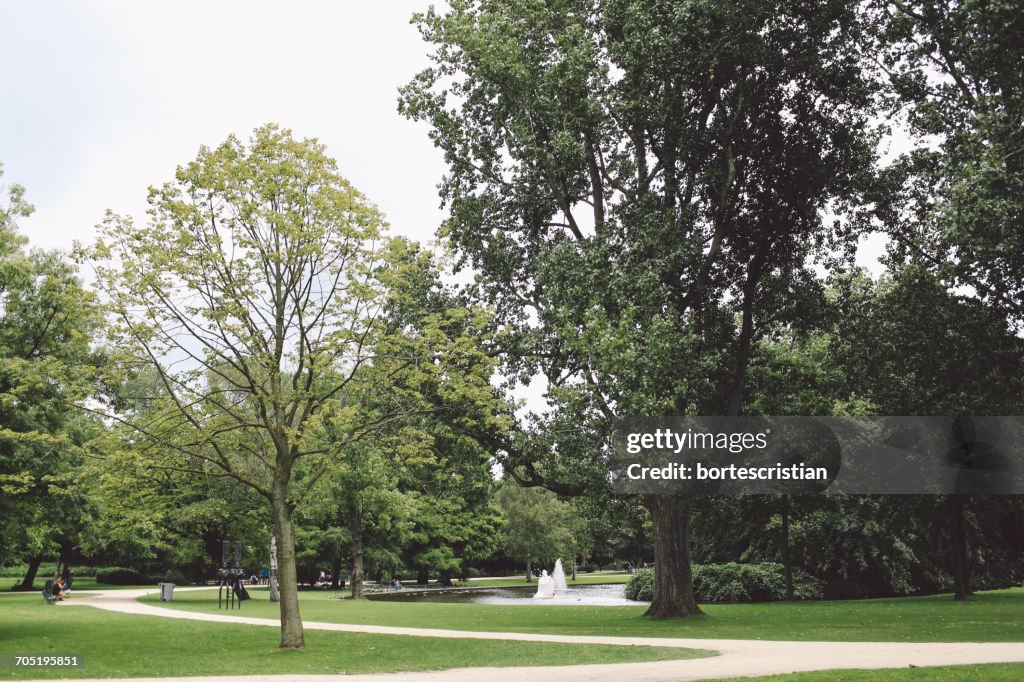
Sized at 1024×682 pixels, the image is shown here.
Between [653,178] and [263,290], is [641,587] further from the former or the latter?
[263,290]

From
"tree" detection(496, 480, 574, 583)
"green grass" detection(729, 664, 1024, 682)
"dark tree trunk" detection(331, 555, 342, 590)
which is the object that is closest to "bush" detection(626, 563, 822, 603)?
"dark tree trunk" detection(331, 555, 342, 590)

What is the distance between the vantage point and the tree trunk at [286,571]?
16.7 metres

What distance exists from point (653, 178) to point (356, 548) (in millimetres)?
22937

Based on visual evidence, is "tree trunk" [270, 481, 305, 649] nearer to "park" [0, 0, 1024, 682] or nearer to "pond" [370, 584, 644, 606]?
"park" [0, 0, 1024, 682]

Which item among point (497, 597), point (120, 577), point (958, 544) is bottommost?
point (497, 597)

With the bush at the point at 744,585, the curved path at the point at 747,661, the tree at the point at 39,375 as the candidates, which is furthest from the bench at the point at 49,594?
the bush at the point at 744,585

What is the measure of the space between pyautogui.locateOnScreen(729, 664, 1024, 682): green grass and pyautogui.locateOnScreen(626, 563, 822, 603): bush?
23338 mm

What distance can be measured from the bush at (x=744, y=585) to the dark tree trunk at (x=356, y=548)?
12.3 meters

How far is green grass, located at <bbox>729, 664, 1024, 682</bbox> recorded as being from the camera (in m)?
10.9

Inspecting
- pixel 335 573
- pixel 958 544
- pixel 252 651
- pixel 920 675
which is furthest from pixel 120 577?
pixel 920 675

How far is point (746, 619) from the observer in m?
23.5

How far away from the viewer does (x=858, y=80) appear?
899 inches

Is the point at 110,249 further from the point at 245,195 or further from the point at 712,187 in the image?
the point at 712,187

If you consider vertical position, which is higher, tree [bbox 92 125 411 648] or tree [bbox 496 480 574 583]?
tree [bbox 92 125 411 648]
